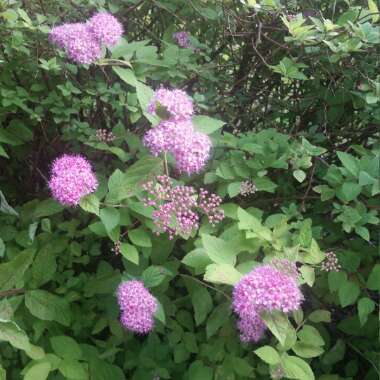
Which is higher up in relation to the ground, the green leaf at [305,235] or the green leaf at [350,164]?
the green leaf at [350,164]

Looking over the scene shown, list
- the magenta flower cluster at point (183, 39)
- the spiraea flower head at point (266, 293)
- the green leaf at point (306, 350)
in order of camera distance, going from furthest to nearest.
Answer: the magenta flower cluster at point (183, 39)
the green leaf at point (306, 350)
the spiraea flower head at point (266, 293)

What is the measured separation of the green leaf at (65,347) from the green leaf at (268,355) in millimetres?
505

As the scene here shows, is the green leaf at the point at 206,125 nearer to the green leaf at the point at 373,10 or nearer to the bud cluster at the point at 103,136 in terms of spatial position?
the bud cluster at the point at 103,136

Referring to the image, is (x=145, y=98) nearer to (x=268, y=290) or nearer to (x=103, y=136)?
(x=103, y=136)

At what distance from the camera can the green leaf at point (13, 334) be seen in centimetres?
111

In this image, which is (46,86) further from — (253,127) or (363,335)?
(363,335)

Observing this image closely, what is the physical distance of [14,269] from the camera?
3.97 feet

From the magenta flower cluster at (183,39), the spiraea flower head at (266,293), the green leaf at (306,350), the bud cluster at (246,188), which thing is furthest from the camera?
the magenta flower cluster at (183,39)

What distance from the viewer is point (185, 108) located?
124 centimetres

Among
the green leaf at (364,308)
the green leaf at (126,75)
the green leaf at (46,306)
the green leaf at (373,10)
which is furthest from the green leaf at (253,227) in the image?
the green leaf at (373,10)

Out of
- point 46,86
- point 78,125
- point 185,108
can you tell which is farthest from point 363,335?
point 46,86

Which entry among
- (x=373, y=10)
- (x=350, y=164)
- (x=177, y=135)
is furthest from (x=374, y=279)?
(x=373, y=10)

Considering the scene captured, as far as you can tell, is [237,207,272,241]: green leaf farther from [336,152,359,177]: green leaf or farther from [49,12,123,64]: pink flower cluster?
[49,12,123,64]: pink flower cluster

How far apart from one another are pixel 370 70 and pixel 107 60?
33.0 inches
